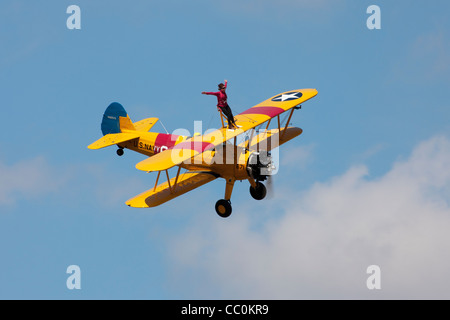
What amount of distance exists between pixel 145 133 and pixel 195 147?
3.87 m

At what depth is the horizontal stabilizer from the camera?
23.9 meters

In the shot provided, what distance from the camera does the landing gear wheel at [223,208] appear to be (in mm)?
22188

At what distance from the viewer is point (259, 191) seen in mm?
23016

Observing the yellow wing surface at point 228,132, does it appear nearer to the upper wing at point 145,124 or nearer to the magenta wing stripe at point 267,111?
the magenta wing stripe at point 267,111

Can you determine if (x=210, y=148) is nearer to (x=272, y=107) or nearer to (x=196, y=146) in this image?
(x=196, y=146)

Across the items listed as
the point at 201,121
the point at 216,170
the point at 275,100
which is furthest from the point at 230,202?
the point at 275,100

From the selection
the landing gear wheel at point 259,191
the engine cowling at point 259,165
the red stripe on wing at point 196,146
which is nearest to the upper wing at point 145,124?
the red stripe on wing at point 196,146

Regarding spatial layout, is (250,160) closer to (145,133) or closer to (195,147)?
(195,147)

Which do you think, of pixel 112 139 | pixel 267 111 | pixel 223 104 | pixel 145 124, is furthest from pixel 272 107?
pixel 112 139

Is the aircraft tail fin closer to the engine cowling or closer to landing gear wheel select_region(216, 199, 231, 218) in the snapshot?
landing gear wheel select_region(216, 199, 231, 218)

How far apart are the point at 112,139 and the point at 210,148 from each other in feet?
15.2

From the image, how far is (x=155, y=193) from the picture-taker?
72.9 feet
